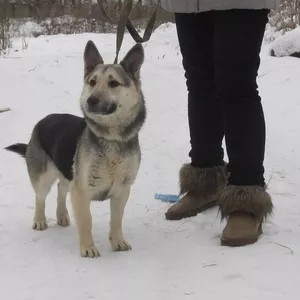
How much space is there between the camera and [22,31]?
1582 cm

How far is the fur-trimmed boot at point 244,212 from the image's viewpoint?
2898 mm

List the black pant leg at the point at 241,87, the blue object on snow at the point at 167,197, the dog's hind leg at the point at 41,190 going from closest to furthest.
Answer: the black pant leg at the point at 241,87 < the dog's hind leg at the point at 41,190 < the blue object on snow at the point at 167,197

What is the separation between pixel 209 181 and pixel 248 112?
0.63 m

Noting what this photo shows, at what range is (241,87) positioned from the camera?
2859mm

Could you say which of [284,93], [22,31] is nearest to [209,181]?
[284,93]

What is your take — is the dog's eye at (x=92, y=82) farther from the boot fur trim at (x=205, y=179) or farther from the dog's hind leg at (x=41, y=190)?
the boot fur trim at (x=205, y=179)

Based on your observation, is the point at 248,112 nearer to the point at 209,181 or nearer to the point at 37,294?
the point at 209,181

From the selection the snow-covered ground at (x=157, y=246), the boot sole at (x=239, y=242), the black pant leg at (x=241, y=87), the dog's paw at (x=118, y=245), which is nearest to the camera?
the snow-covered ground at (x=157, y=246)

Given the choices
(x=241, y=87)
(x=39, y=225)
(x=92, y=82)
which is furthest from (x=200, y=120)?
(x=39, y=225)

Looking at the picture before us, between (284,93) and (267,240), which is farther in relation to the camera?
(284,93)

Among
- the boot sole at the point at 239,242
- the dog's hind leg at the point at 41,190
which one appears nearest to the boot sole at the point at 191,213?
→ the boot sole at the point at 239,242

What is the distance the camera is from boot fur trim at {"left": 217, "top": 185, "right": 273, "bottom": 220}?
294 cm

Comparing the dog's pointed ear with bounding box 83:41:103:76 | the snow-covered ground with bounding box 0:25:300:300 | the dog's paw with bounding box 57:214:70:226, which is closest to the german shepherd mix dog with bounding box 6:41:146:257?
the dog's pointed ear with bounding box 83:41:103:76

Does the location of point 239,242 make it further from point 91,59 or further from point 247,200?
point 91,59
